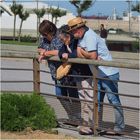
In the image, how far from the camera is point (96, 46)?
7340mm

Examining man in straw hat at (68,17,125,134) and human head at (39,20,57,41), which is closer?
man in straw hat at (68,17,125,134)

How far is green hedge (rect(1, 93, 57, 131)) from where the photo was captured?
7438 mm

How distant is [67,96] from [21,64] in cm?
1382

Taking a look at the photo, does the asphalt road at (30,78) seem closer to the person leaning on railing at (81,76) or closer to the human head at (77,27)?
the person leaning on railing at (81,76)

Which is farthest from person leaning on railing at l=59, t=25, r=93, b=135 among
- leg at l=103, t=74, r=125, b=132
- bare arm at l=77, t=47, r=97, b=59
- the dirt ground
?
the dirt ground

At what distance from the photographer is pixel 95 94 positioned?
7398mm

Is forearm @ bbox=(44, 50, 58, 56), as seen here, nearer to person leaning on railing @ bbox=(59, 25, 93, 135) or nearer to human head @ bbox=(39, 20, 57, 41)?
person leaning on railing @ bbox=(59, 25, 93, 135)

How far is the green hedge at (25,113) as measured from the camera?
24.4 ft

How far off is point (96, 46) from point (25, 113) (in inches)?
52.1

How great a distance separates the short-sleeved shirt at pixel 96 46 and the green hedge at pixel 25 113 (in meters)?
0.92

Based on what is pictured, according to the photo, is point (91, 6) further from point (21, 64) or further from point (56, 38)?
point (56, 38)

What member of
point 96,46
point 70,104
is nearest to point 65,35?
point 96,46

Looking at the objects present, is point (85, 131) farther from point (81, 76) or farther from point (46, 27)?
point (46, 27)

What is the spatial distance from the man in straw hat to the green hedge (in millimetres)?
738
